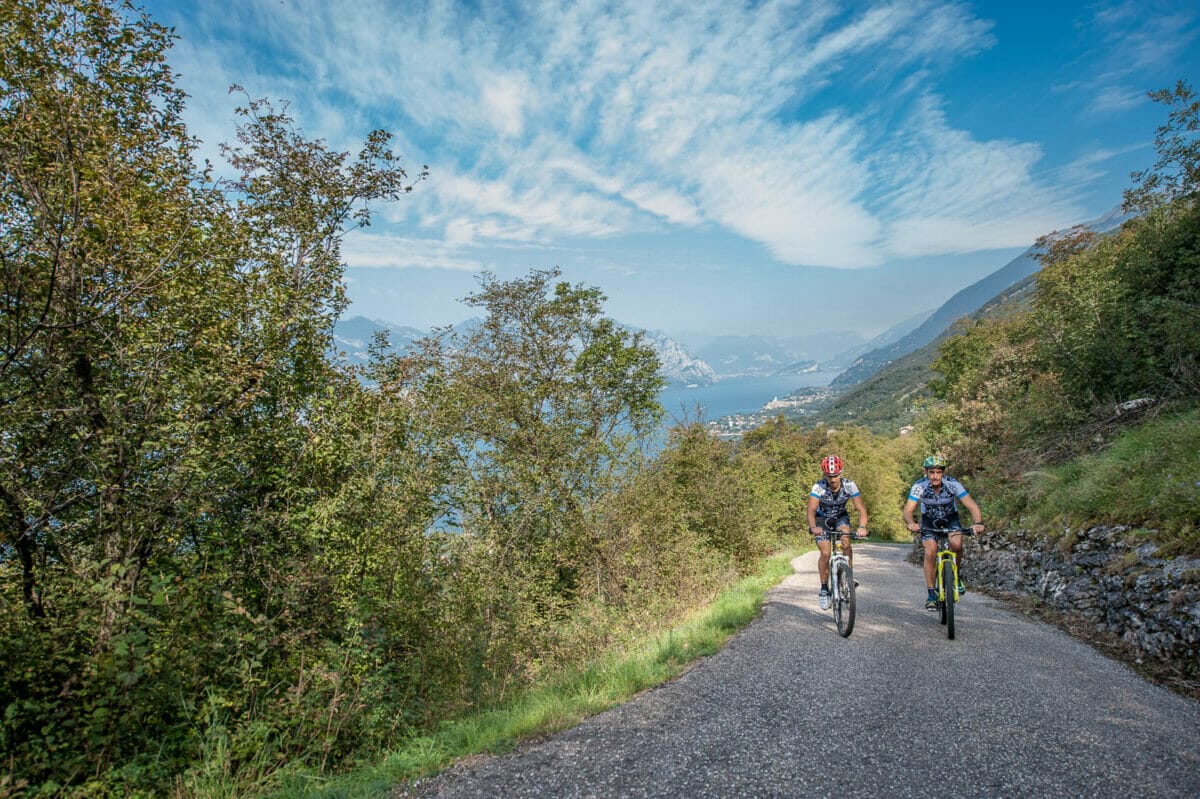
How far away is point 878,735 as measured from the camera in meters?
4.22

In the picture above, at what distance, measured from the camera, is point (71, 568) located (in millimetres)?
5016

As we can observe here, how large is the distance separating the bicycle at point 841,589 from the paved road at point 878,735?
2.08 ft

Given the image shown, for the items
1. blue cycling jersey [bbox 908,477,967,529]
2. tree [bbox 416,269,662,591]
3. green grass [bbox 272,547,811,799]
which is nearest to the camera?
green grass [bbox 272,547,811,799]

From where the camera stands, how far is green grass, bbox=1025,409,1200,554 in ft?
22.1

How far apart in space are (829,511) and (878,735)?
4057 mm

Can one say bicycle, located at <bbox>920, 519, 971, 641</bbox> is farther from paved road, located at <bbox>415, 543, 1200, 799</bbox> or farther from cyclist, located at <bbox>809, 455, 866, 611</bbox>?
cyclist, located at <bbox>809, 455, 866, 611</bbox>

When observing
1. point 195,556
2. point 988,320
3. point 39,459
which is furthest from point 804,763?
point 988,320

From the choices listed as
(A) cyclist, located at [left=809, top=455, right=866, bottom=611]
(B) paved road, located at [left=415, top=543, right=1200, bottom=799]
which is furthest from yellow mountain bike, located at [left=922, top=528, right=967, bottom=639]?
(A) cyclist, located at [left=809, top=455, right=866, bottom=611]

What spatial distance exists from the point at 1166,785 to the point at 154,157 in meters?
11.5

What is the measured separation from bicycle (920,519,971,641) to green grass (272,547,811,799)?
9.14 ft

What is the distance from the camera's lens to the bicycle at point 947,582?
699 centimetres

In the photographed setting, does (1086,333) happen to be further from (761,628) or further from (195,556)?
(195,556)

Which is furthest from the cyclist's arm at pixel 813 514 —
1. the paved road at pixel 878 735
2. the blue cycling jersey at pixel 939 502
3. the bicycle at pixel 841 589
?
the paved road at pixel 878 735

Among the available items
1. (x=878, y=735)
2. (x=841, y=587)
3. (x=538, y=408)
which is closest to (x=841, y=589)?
(x=841, y=587)
